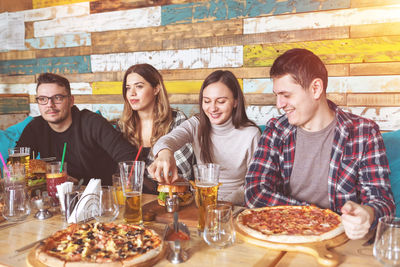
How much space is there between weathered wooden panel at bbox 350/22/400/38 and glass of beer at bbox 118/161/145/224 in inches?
85.8

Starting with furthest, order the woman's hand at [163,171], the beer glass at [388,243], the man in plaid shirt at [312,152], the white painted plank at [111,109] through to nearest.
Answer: the white painted plank at [111,109]
the man in plaid shirt at [312,152]
the woman's hand at [163,171]
the beer glass at [388,243]

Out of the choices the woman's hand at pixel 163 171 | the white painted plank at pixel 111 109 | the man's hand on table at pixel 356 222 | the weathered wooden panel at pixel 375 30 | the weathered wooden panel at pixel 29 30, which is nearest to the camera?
the man's hand on table at pixel 356 222

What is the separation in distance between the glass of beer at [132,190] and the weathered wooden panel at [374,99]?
207cm

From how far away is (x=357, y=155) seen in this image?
1841 mm

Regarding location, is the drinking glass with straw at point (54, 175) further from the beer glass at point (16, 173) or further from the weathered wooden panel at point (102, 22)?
the weathered wooden panel at point (102, 22)

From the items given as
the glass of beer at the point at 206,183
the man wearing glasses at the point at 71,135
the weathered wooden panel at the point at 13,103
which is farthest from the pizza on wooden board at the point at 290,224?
the weathered wooden panel at the point at 13,103

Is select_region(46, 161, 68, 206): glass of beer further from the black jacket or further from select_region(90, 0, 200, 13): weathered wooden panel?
select_region(90, 0, 200, 13): weathered wooden panel

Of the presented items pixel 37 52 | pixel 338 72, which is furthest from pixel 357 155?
pixel 37 52

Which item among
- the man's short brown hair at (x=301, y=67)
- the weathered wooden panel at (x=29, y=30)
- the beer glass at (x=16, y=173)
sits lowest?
the beer glass at (x=16, y=173)

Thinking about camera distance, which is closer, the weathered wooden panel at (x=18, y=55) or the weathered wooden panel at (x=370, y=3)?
the weathered wooden panel at (x=370, y=3)

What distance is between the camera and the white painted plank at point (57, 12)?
417 centimetres

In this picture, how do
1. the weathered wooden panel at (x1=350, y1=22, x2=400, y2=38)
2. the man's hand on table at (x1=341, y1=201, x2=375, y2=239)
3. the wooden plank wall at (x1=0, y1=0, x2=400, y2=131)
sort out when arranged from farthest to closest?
1. the wooden plank wall at (x1=0, y1=0, x2=400, y2=131)
2. the weathered wooden panel at (x1=350, y1=22, x2=400, y2=38)
3. the man's hand on table at (x1=341, y1=201, x2=375, y2=239)

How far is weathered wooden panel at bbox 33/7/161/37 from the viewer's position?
376cm

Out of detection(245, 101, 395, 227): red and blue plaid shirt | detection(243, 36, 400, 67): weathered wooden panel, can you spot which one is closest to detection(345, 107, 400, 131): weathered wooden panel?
detection(243, 36, 400, 67): weathered wooden panel
